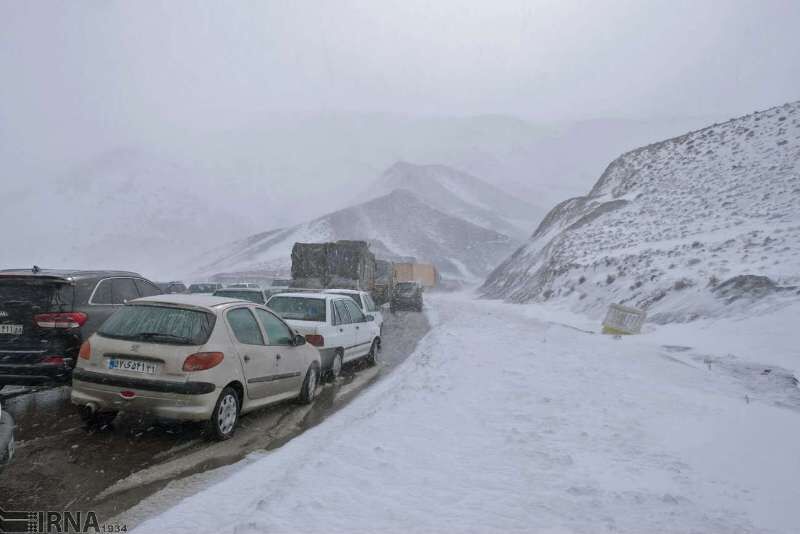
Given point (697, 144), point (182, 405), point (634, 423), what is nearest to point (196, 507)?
point (182, 405)

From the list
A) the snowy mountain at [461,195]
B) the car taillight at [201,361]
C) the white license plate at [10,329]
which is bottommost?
the car taillight at [201,361]

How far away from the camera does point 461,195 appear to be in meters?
157

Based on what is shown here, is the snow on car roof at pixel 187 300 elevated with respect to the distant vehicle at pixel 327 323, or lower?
elevated

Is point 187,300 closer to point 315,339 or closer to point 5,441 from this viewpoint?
point 5,441

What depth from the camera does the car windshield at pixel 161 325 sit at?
5.62 meters

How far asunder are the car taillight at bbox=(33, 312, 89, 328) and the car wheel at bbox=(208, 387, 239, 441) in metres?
2.45

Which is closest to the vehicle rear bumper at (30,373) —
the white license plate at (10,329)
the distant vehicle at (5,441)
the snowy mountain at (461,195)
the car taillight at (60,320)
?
the white license plate at (10,329)

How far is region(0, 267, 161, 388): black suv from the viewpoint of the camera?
643cm

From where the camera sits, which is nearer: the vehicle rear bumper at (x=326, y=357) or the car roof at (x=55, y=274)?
the car roof at (x=55, y=274)

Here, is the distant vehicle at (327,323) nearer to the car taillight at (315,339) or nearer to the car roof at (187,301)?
the car taillight at (315,339)

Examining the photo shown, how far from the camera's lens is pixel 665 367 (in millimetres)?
11047

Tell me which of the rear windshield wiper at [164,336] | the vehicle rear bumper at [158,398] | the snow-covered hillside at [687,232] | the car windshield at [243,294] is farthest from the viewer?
the snow-covered hillside at [687,232]

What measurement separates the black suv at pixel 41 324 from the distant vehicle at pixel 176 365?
1089mm

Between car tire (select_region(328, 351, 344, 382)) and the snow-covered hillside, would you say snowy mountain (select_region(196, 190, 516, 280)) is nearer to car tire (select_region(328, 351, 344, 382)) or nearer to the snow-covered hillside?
the snow-covered hillside
